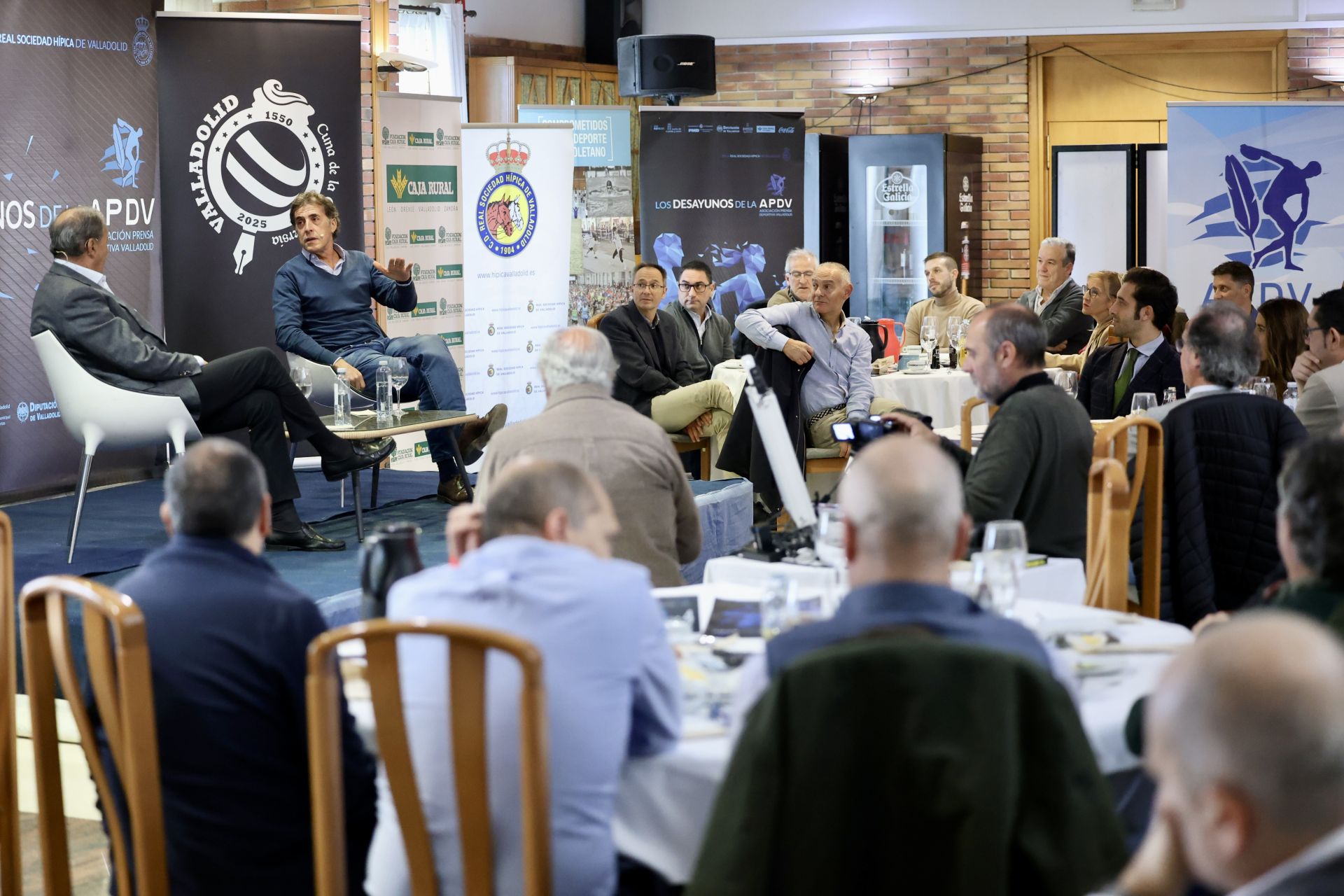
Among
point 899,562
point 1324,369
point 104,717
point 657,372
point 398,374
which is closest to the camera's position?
point 899,562

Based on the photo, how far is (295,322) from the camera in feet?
20.6

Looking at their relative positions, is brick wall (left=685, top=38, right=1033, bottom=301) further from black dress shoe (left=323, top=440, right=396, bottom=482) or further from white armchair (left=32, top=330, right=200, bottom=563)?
white armchair (left=32, top=330, right=200, bottom=563)

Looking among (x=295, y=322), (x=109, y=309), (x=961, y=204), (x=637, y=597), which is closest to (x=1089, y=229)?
(x=961, y=204)

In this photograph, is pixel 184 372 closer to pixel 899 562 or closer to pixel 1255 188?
Answer: pixel 899 562

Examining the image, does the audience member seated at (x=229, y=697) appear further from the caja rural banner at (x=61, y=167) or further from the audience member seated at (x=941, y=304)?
the audience member seated at (x=941, y=304)


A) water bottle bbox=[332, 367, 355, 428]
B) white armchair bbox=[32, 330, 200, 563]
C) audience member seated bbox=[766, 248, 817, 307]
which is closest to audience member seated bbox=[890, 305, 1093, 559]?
water bottle bbox=[332, 367, 355, 428]

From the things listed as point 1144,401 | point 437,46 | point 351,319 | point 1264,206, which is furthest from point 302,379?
point 1264,206

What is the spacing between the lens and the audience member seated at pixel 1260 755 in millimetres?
1041

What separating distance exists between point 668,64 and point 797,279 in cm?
244

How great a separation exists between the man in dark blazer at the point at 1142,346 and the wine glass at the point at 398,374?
2732 millimetres

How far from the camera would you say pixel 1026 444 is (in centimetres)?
342

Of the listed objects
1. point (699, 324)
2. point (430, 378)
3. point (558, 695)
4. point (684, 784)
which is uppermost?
point (699, 324)

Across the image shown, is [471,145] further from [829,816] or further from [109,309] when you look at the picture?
[829,816]

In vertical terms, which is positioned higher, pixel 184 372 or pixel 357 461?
pixel 184 372
